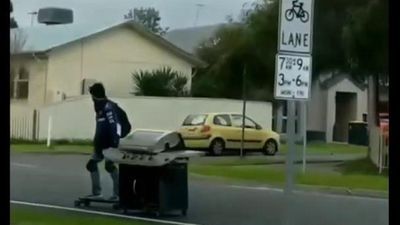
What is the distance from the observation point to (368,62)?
7605 mm

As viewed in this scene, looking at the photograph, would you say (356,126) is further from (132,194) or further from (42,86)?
(42,86)

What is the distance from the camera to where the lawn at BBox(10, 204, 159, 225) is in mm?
7395

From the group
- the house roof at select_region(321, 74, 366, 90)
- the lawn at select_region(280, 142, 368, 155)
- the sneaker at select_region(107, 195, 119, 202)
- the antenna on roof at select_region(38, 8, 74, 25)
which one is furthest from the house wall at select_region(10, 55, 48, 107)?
A: the house roof at select_region(321, 74, 366, 90)

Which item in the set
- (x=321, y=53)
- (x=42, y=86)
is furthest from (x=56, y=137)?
(x=321, y=53)

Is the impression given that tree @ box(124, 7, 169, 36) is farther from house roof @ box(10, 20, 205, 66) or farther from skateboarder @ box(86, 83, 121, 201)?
skateboarder @ box(86, 83, 121, 201)

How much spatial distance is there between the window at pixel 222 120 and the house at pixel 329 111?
72 cm

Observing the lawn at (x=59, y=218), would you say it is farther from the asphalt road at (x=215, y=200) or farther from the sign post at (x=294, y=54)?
the sign post at (x=294, y=54)

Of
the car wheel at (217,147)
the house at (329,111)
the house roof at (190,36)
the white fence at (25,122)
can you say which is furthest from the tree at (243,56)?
the white fence at (25,122)

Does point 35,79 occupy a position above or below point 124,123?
above

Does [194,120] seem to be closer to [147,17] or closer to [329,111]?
[329,111]

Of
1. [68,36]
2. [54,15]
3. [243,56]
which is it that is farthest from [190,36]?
[54,15]

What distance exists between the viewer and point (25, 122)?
6.42m

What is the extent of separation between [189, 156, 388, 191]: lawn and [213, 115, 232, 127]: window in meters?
0.49

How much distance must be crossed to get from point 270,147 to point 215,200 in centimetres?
124
